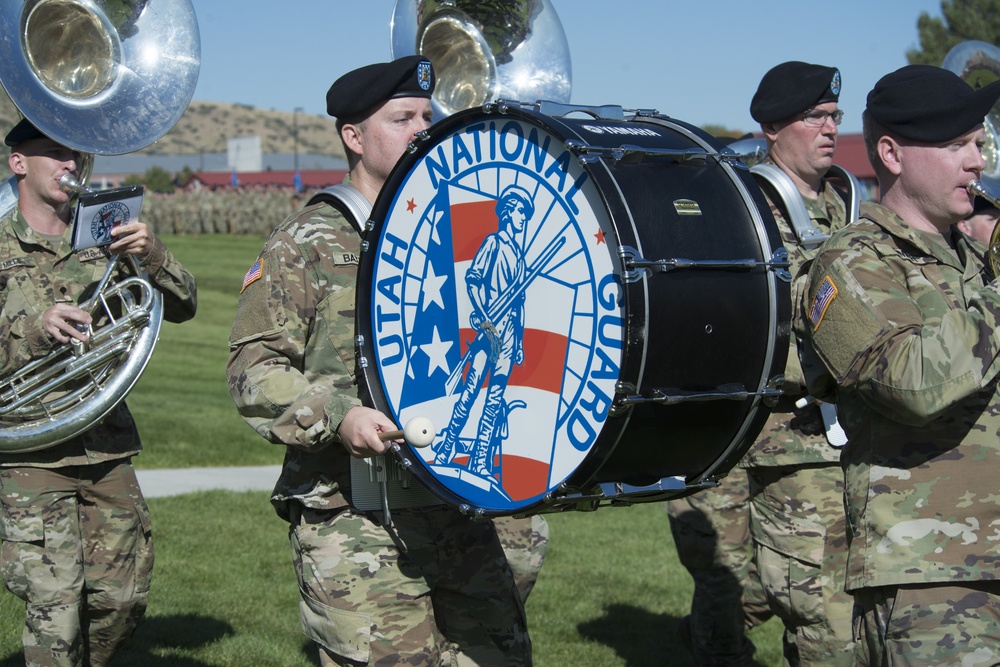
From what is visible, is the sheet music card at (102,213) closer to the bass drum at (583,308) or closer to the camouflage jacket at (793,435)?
the bass drum at (583,308)

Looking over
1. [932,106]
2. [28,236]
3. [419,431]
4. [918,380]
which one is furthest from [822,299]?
[28,236]

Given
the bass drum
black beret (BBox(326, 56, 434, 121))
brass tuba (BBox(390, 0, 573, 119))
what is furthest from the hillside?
the bass drum

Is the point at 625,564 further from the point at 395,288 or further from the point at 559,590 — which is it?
the point at 395,288

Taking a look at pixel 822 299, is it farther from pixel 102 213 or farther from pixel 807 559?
pixel 102 213

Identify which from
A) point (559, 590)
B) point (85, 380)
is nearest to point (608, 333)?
point (85, 380)

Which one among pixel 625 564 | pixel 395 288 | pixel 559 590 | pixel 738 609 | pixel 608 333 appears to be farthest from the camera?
pixel 625 564

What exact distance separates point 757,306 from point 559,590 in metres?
4.35

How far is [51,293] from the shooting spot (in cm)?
509

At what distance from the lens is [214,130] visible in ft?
460

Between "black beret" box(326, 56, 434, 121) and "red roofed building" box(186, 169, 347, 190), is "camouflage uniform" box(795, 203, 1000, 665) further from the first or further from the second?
"red roofed building" box(186, 169, 347, 190)

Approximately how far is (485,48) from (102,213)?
1649 millimetres

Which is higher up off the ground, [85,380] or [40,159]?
[40,159]

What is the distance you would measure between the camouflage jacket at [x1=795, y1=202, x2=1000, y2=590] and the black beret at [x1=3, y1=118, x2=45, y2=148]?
3280 millimetres

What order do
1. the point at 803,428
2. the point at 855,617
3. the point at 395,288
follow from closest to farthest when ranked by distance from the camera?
Answer: the point at 855,617, the point at 395,288, the point at 803,428
